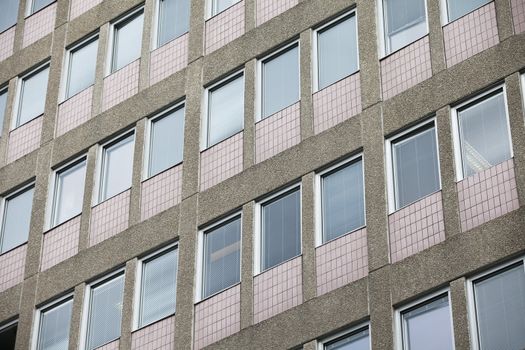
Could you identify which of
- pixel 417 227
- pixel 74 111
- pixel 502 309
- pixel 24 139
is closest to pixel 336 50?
pixel 417 227

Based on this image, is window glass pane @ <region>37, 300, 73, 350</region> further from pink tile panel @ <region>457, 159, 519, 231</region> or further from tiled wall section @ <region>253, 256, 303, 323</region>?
pink tile panel @ <region>457, 159, 519, 231</region>

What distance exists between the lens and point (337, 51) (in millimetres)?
38875

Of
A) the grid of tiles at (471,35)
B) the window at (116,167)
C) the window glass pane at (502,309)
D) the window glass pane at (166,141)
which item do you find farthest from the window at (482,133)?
the window at (116,167)

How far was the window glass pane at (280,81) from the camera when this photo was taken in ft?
129

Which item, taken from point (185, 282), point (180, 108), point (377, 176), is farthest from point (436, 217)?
point (180, 108)

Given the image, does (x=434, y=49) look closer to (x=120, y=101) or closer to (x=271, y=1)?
(x=271, y=1)

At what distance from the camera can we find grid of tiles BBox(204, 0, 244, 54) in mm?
41469

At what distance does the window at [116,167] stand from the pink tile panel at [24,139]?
9.69 ft

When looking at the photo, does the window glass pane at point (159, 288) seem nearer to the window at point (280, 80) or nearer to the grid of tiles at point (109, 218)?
the grid of tiles at point (109, 218)

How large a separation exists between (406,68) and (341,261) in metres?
4.91

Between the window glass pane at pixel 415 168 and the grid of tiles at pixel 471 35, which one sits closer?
the window glass pane at pixel 415 168

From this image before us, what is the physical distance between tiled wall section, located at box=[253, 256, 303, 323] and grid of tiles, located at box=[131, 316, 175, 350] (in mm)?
2678

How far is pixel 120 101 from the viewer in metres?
43.3

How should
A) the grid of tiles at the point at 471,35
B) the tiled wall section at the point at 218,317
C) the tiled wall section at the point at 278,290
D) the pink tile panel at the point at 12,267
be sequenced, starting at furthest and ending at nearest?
the pink tile panel at the point at 12,267
the tiled wall section at the point at 218,317
the tiled wall section at the point at 278,290
the grid of tiles at the point at 471,35
